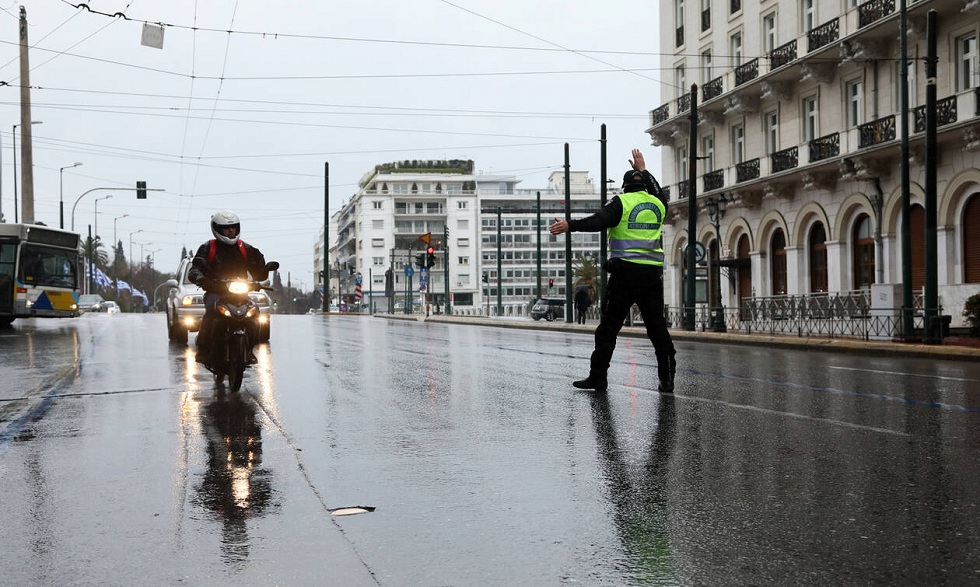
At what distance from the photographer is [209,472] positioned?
5.51 meters

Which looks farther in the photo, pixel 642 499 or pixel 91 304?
pixel 91 304

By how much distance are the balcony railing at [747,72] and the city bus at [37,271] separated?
77.6ft

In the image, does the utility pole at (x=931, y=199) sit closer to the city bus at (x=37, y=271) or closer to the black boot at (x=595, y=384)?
the black boot at (x=595, y=384)

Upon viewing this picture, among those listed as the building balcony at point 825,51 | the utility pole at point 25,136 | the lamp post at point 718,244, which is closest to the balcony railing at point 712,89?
the building balcony at point 825,51

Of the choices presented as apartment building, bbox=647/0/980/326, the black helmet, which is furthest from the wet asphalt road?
apartment building, bbox=647/0/980/326

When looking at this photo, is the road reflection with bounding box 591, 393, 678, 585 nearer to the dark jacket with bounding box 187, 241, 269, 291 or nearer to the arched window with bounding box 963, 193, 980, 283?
the dark jacket with bounding box 187, 241, 269, 291

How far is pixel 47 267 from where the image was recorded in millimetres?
28484

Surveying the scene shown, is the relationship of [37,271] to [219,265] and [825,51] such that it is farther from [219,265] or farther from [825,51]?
[825,51]

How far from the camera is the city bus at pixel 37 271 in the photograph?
27.2m

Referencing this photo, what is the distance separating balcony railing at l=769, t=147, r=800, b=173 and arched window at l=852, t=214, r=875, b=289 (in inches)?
123

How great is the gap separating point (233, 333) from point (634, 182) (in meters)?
4.20

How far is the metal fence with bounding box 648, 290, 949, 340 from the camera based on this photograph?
21122 mm

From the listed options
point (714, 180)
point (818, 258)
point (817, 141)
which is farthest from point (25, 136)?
point (818, 258)

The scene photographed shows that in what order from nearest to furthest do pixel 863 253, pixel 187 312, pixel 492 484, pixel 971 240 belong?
1. pixel 492 484
2. pixel 187 312
3. pixel 971 240
4. pixel 863 253
